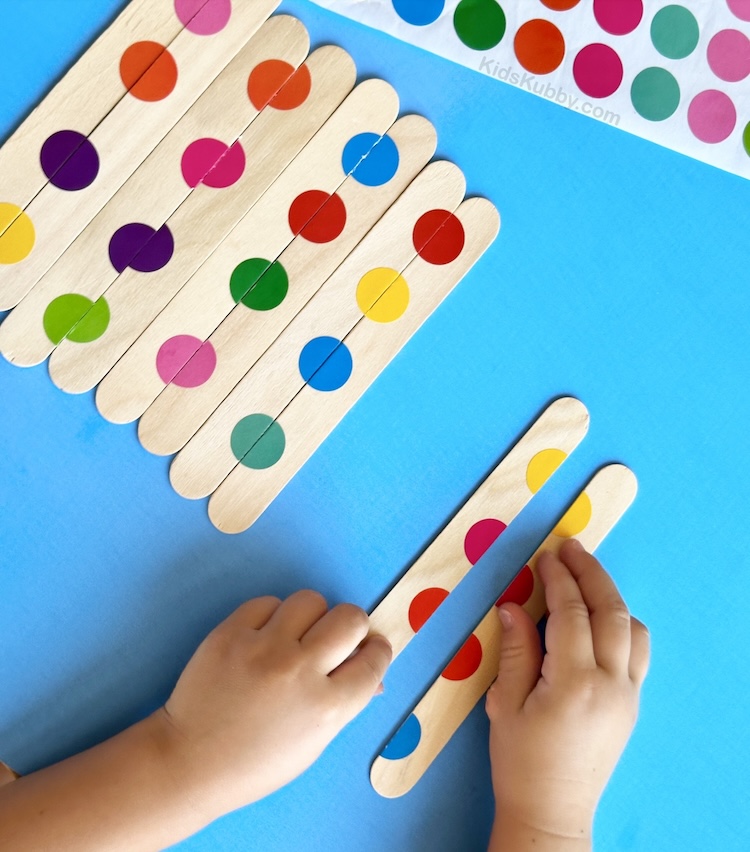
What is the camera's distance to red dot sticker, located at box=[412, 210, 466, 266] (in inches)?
30.0

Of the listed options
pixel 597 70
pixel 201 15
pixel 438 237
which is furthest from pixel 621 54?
pixel 201 15

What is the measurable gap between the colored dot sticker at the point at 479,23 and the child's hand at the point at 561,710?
0.53 metres

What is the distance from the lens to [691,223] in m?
0.82

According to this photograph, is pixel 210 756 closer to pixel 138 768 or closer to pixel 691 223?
pixel 138 768

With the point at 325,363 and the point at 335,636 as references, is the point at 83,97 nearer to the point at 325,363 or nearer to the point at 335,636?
the point at 325,363

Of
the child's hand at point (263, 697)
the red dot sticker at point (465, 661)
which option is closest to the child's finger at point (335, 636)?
the child's hand at point (263, 697)

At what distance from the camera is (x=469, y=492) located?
2.63ft

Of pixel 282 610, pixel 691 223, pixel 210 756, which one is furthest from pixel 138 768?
pixel 691 223

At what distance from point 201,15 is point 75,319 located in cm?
30

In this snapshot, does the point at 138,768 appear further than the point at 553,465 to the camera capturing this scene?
No

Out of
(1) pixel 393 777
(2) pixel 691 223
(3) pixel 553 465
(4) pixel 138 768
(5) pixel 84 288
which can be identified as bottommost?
(4) pixel 138 768

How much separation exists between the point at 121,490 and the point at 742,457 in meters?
0.66

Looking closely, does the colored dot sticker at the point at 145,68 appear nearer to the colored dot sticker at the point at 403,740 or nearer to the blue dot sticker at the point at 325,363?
the blue dot sticker at the point at 325,363

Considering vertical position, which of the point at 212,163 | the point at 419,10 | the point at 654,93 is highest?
the point at 654,93
